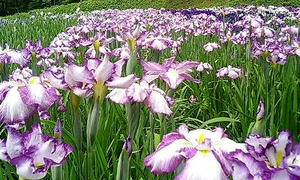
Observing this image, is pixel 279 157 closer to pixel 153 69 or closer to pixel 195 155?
pixel 195 155

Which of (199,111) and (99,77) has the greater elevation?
(99,77)

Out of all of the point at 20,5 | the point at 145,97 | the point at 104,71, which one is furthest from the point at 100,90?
the point at 20,5

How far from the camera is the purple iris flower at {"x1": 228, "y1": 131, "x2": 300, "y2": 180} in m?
0.77

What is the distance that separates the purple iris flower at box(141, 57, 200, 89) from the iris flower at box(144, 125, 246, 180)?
46 centimetres

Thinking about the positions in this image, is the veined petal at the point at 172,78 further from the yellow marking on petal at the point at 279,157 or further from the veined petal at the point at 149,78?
the yellow marking on petal at the point at 279,157

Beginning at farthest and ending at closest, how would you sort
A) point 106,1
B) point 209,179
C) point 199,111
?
point 106,1
point 199,111
point 209,179

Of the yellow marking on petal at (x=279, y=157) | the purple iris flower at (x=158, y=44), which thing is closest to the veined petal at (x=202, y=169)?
the yellow marking on petal at (x=279, y=157)

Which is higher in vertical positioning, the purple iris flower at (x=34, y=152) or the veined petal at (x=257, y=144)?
the veined petal at (x=257, y=144)

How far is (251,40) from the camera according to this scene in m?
3.72

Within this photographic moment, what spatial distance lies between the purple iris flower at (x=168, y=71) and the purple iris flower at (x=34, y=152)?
20.7 inches

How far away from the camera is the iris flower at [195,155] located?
0.83 meters

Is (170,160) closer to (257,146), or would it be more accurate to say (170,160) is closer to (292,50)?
(257,146)

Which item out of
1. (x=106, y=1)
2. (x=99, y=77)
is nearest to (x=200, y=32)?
(x=99, y=77)

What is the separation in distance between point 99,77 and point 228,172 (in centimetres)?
51
